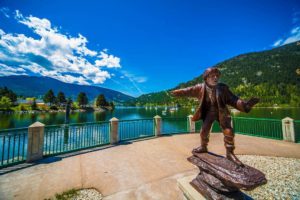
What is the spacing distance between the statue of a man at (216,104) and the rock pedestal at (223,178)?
16 cm

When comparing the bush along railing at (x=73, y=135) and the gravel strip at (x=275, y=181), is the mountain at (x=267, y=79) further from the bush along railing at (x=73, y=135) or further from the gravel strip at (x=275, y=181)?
the gravel strip at (x=275, y=181)

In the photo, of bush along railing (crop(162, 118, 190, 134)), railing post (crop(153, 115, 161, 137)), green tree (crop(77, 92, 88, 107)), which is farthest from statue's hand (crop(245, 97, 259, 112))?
green tree (crop(77, 92, 88, 107))

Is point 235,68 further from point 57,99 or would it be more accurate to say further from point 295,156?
point 295,156

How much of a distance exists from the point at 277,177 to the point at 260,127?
7239 millimetres

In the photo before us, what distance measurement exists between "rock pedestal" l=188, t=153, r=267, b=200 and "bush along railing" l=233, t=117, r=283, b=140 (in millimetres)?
9469

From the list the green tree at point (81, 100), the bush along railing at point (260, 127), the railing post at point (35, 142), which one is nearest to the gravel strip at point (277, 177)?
the bush along railing at point (260, 127)

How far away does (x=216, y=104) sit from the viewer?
8.88 ft

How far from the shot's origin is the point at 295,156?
6.21m

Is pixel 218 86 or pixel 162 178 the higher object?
pixel 218 86

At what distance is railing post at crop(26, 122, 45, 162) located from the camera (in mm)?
5402

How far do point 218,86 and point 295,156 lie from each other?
6.63 metres

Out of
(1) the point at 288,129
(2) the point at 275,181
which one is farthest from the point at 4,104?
(1) the point at 288,129

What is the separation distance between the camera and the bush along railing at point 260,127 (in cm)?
979

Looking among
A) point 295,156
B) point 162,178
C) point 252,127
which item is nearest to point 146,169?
point 162,178
